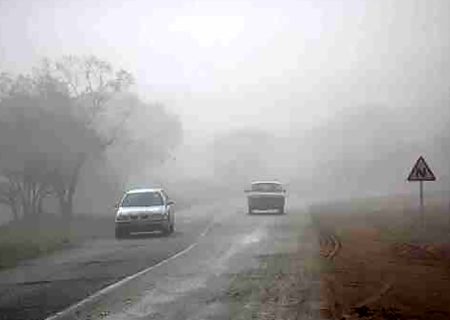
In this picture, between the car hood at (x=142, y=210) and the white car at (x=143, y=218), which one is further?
the car hood at (x=142, y=210)

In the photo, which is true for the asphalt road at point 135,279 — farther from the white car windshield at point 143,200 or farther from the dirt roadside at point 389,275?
the white car windshield at point 143,200

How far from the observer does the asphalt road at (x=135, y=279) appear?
13211 mm

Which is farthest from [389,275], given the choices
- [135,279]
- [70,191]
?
[70,191]

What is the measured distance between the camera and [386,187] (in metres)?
114

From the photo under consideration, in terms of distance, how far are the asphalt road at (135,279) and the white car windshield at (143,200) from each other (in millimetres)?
3328

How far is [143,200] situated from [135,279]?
17.7 meters

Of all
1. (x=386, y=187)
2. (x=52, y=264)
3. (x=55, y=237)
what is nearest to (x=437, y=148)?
(x=386, y=187)

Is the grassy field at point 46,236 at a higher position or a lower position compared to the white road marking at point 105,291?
higher

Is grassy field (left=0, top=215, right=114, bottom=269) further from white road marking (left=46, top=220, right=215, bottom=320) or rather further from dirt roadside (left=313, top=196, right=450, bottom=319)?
dirt roadside (left=313, top=196, right=450, bottom=319)

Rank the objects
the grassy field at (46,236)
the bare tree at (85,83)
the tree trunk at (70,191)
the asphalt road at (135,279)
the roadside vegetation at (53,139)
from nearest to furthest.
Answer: the asphalt road at (135,279), the grassy field at (46,236), the roadside vegetation at (53,139), the tree trunk at (70,191), the bare tree at (85,83)

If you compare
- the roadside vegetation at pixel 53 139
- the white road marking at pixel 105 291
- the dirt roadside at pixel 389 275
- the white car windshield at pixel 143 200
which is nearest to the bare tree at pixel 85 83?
the roadside vegetation at pixel 53 139

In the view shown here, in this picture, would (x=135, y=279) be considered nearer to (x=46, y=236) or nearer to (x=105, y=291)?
(x=105, y=291)

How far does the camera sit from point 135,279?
17484 mm

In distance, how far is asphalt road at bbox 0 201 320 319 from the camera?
13.2 metres
